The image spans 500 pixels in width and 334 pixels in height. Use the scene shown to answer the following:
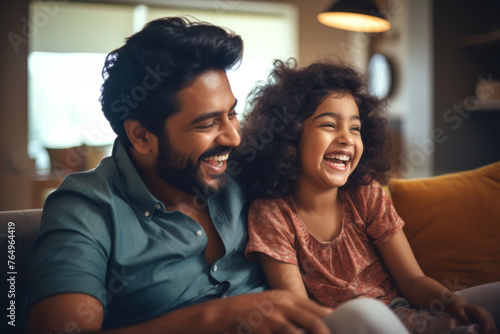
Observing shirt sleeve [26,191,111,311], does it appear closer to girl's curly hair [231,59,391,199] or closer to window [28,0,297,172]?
girl's curly hair [231,59,391,199]

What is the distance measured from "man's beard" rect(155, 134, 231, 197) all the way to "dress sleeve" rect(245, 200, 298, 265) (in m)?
0.15

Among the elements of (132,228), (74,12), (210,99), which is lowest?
(132,228)

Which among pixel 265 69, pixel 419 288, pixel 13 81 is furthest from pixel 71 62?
pixel 419 288

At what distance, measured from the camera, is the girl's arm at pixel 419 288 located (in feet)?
3.42

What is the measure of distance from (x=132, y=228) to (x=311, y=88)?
0.63m

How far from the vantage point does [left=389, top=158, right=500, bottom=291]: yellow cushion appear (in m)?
1.44

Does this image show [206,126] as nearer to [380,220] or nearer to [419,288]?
[380,220]

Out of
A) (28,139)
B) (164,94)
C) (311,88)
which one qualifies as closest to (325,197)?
(311,88)

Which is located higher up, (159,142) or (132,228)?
(159,142)

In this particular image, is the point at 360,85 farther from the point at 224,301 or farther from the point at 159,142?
the point at 224,301

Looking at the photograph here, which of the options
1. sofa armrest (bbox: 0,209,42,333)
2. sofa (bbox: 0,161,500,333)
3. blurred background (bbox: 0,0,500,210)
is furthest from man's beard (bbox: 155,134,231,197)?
blurred background (bbox: 0,0,500,210)

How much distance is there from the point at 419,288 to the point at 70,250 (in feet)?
2.89

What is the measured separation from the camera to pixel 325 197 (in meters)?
1.29

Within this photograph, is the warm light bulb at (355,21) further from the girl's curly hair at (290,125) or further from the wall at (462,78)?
the wall at (462,78)
